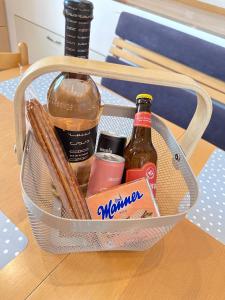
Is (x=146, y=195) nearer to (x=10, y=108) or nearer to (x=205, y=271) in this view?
(x=205, y=271)

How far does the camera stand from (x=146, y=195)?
376mm

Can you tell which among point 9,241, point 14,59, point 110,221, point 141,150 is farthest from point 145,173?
point 14,59

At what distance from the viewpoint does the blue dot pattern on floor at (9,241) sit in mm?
403

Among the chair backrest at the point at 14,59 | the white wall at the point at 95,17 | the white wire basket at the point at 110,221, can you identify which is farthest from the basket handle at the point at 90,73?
the white wall at the point at 95,17

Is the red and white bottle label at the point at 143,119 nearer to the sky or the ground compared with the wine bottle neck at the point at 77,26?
nearer to the ground

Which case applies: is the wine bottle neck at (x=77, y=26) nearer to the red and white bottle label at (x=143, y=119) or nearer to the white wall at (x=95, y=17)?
the red and white bottle label at (x=143, y=119)

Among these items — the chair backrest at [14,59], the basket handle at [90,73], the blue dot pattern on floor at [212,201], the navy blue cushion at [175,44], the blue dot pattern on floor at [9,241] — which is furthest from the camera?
the navy blue cushion at [175,44]

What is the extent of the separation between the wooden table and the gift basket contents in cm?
3

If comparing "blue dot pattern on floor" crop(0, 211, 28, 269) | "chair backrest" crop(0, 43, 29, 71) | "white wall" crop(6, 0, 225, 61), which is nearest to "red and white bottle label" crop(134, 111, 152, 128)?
"blue dot pattern on floor" crop(0, 211, 28, 269)

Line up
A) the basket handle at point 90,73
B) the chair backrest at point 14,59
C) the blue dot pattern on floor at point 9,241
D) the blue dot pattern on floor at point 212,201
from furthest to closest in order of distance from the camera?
the chair backrest at point 14,59 < the blue dot pattern on floor at point 212,201 < the blue dot pattern on floor at point 9,241 < the basket handle at point 90,73

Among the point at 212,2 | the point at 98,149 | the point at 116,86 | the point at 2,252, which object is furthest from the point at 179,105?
the point at 2,252

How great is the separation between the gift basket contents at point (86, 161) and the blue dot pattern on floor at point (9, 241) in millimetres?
53

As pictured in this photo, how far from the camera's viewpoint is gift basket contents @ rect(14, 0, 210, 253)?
1.01ft

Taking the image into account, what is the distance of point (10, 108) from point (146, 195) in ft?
1.69
